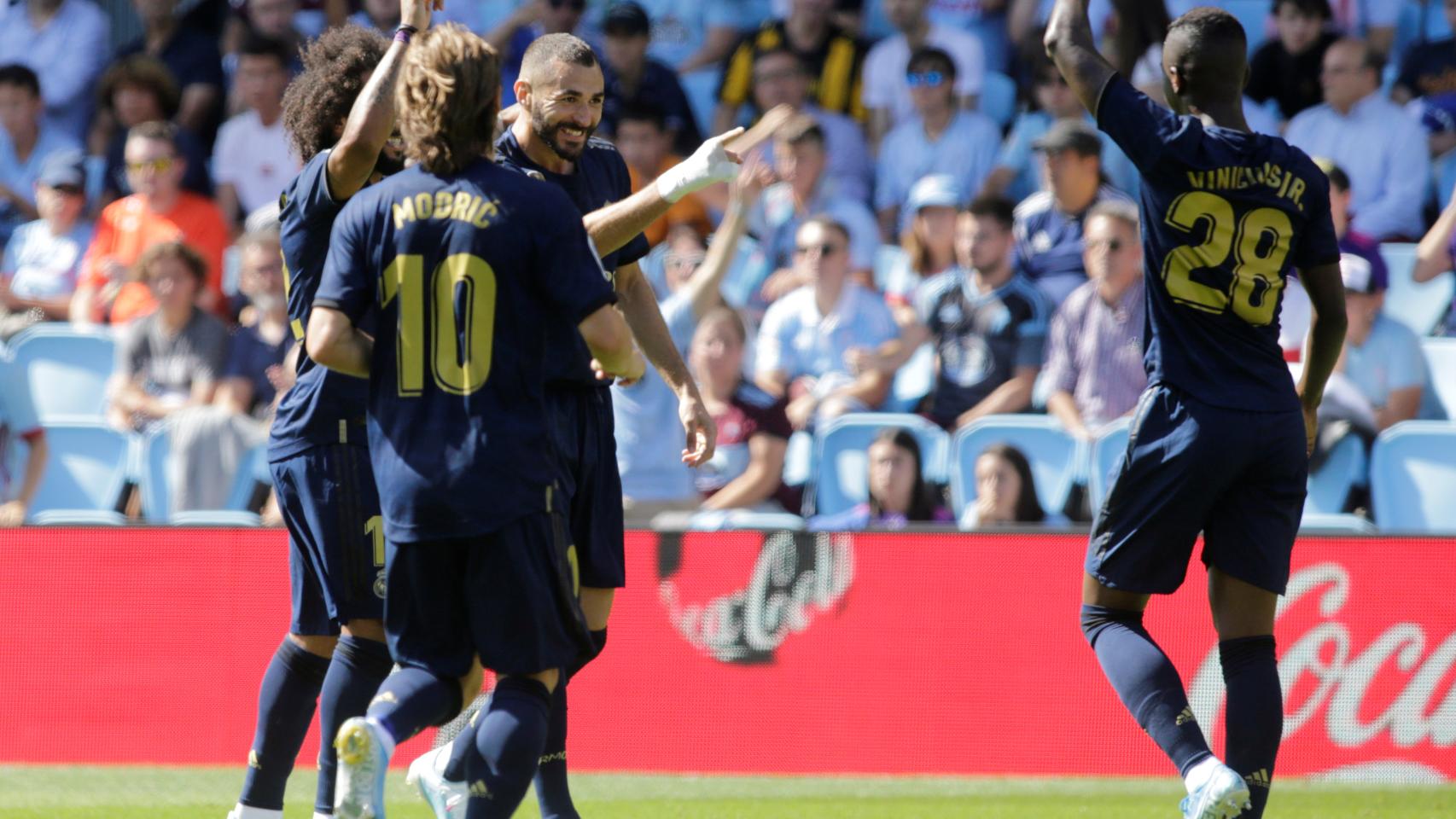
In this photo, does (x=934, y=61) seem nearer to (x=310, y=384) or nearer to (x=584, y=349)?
(x=584, y=349)

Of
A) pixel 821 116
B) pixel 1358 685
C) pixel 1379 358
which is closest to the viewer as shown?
pixel 1358 685

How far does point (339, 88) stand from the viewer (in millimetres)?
4832

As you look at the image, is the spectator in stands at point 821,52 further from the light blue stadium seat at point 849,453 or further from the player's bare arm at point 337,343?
the player's bare arm at point 337,343

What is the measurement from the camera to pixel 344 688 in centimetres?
475

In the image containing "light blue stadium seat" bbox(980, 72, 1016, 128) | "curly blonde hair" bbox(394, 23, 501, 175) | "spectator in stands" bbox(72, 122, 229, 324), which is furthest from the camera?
"light blue stadium seat" bbox(980, 72, 1016, 128)

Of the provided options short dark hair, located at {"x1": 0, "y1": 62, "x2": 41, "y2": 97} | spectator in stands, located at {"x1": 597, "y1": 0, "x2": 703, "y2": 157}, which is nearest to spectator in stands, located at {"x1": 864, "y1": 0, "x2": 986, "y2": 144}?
spectator in stands, located at {"x1": 597, "y1": 0, "x2": 703, "y2": 157}

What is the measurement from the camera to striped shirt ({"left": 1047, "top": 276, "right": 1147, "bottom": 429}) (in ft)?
29.8

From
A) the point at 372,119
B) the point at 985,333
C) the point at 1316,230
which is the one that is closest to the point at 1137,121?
the point at 1316,230

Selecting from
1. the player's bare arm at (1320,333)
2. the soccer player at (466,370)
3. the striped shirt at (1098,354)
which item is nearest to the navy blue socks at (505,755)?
the soccer player at (466,370)

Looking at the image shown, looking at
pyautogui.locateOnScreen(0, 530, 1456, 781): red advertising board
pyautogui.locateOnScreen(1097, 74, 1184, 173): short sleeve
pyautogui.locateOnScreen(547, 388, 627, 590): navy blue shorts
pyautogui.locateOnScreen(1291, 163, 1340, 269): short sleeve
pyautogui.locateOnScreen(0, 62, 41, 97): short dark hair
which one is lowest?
pyautogui.locateOnScreen(0, 530, 1456, 781): red advertising board

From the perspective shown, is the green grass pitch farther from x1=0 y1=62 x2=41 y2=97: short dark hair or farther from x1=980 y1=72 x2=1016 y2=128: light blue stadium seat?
x1=0 y1=62 x2=41 y2=97: short dark hair

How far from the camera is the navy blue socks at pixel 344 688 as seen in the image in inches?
185

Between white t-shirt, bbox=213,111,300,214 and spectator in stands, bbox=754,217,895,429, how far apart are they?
3.81m

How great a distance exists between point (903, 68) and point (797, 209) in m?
1.39
